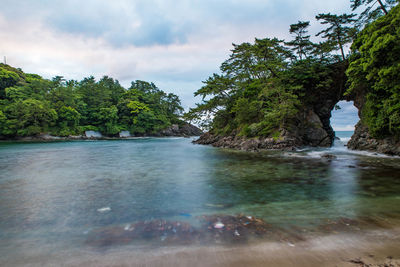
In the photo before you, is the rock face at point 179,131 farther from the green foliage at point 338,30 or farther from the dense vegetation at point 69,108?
the green foliage at point 338,30

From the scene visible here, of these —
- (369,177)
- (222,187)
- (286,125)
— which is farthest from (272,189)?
(286,125)

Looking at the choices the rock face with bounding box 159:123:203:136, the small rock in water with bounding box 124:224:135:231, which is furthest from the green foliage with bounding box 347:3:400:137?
the rock face with bounding box 159:123:203:136

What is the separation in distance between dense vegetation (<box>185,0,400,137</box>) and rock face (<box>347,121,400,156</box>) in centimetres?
99

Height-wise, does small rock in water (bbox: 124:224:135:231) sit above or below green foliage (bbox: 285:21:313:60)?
below

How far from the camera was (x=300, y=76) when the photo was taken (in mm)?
18594

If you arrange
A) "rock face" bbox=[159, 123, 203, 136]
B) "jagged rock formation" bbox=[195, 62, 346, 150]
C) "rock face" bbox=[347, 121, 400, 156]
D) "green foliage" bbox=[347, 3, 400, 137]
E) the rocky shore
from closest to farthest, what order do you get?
"green foliage" bbox=[347, 3, 400, 137] < "rock face" bbox=[347, 121, 400, 156] < "jagged rock formation" bbox=[195, 62, 346, 150] < the rocky shore < "rock face" bbox=[159, 123, 203, 136]

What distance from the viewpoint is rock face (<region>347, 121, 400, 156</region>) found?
11.9 metres

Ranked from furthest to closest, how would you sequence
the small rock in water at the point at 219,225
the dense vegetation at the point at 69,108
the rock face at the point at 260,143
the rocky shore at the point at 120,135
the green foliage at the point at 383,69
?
the rocky shore at the point at 120,135 → the dense vegetation at the point at 69,108 → the rock face at the point at 260,143 → the green foliage at the point at 383,69 → the small rock in water at the point at 219,225

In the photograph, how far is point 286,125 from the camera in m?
18.5

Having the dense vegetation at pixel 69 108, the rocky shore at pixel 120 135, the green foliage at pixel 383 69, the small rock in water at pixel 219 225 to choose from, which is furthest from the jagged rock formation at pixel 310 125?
the dense vegetation at pixel 69 108

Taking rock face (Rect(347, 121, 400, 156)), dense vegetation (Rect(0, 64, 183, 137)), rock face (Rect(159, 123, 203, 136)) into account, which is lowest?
rock face (Rect(347, 121, 400, 156))

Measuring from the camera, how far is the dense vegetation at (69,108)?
122ft

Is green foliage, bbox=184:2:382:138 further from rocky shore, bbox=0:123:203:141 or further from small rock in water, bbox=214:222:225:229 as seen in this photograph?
rocky shore, bbox=0:123:203:141

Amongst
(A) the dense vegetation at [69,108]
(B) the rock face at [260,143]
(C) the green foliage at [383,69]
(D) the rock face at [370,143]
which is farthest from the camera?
(A) the dense vegetation at [69,108]
